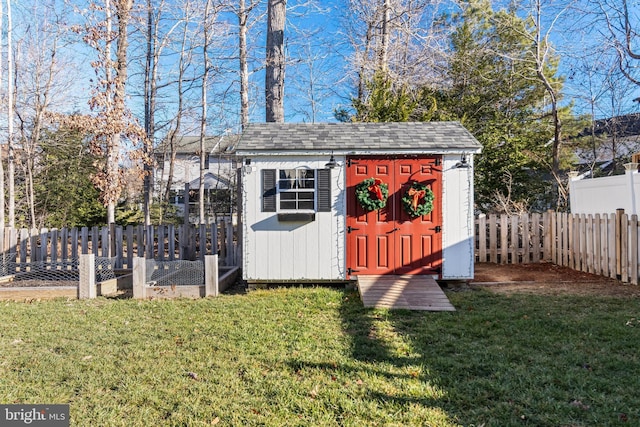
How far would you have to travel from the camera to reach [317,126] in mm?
7895

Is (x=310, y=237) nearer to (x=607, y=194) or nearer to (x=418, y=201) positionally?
(x=418, y=201)

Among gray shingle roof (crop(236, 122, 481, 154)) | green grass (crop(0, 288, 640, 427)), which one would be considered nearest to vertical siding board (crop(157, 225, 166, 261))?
green grass (crop(0, 288, 640, 427))

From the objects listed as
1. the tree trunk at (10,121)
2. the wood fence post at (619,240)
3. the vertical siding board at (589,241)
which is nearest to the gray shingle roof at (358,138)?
the wood fence post at (619,240)

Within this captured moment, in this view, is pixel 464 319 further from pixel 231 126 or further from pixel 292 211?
pixel 231 126

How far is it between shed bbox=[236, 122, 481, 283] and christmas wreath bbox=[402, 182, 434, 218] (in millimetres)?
41

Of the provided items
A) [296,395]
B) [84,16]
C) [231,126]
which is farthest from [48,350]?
[231,126]

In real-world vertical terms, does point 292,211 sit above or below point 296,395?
above

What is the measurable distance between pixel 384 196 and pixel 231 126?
12.8 m

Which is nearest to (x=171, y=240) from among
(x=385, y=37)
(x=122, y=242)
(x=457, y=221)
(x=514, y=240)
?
(x=122, y=242)

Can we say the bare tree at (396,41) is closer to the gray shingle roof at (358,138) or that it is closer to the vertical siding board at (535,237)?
the gray shingle roof at (358,138)

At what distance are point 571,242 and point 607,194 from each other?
137 cm

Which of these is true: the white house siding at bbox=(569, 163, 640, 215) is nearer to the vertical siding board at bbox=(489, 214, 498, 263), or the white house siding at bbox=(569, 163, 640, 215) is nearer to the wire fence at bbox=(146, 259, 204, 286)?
the vertical siding board at bbox=(489, 214, 498, 263)

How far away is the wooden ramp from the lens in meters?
5.50

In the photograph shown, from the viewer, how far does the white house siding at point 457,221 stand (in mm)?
6875
